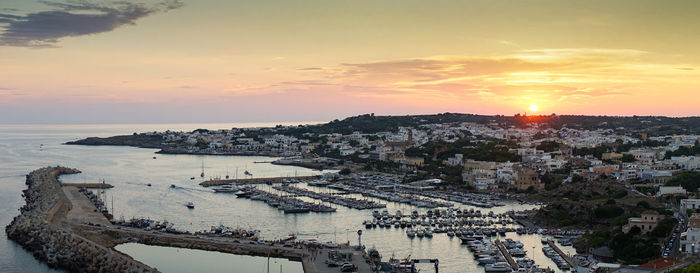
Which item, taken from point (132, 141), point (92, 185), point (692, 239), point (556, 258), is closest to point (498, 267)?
point (556, 258)

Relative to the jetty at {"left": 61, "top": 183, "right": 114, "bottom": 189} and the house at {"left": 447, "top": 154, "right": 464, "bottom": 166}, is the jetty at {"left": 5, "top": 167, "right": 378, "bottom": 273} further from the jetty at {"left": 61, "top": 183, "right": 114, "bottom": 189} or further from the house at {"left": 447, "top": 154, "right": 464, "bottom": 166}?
the house at {"left": 447, "top": 154, "right": 464, "bottom": 166}

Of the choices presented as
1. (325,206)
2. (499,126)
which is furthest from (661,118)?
(325,206)

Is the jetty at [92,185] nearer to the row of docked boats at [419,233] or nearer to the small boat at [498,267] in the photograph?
the row of docked boats at [419,233]

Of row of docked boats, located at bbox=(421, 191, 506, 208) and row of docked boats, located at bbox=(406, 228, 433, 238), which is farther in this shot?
row of docked boats, located at bbox=(421, 191, 506, 208)

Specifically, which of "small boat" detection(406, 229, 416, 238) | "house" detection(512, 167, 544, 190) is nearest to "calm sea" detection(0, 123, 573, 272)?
"small boat" detection(406, 229, 416, 238)

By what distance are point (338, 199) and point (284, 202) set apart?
2.14 metres

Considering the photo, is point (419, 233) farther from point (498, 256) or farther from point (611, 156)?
Answer: point (611, 156)

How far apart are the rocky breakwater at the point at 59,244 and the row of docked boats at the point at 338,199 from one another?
8.76m

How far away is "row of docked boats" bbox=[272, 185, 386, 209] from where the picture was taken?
22.3 meters

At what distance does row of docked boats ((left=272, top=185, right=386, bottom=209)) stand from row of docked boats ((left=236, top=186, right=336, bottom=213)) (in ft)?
3.49

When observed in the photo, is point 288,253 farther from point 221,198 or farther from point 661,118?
point 661,118

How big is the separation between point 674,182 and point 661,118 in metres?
56.4

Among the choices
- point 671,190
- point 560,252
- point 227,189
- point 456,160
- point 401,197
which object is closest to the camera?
point 560,252

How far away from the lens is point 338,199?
78.0 ft
